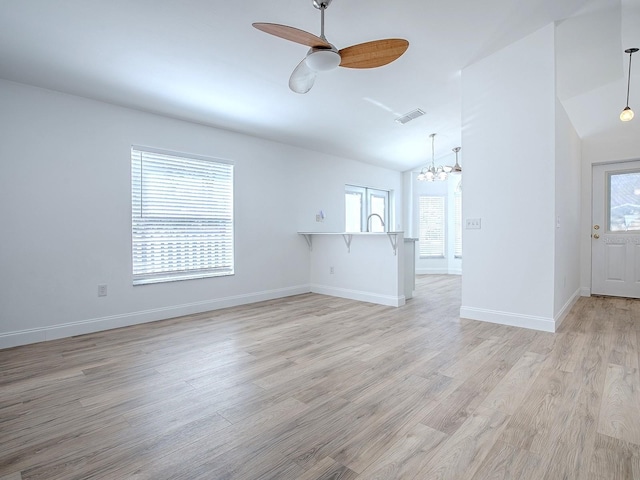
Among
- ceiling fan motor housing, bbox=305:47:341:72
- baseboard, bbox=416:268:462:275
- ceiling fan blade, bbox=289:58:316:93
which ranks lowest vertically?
baseboard, bbox=416:268:462:275

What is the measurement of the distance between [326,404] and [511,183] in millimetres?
3068

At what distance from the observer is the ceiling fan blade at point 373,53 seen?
7.29 feet

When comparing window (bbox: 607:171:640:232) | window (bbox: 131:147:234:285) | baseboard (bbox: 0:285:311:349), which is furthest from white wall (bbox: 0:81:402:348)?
window (bbox: 607:171:640:232)

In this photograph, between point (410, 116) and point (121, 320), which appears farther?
point (410, 116)

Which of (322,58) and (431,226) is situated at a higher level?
(322,58)

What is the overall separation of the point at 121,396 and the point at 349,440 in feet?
5.00

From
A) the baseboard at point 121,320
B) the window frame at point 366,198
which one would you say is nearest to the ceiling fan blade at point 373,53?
the baseboard at point 121,320

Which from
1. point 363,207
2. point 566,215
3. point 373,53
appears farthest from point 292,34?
point 363,207

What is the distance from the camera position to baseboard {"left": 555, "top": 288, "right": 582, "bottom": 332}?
3583mm

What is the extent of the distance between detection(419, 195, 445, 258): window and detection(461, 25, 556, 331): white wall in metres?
4.23

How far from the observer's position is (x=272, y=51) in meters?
3.15

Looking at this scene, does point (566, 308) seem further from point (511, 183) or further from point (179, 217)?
point (179, 217)

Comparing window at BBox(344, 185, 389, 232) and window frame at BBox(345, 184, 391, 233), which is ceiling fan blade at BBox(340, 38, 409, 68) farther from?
window frame at BBox(345, 184, 391, 233)

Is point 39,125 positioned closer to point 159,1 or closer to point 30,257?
point 30,257
